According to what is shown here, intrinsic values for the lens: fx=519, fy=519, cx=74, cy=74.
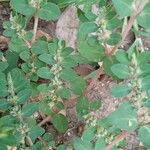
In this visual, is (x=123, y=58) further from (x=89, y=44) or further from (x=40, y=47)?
(x=40, y=47)

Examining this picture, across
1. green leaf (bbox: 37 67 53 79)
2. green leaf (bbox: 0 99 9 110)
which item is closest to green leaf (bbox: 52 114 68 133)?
green leaf (bbox: 37 67 53 79)

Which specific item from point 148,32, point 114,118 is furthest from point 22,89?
point 148,32

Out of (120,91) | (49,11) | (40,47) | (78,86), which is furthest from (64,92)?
(120,91)

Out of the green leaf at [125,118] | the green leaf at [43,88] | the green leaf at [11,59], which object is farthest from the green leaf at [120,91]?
the green leaf at [11,59]

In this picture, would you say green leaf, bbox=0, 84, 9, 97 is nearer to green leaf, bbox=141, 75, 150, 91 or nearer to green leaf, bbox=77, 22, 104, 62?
green leaf, bbox=77, 22, 104, 62

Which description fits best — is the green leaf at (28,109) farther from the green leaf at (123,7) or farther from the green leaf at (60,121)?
the green leaf at (123,7)

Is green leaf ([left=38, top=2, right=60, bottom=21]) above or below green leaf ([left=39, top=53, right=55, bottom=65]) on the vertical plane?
above
